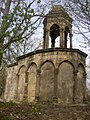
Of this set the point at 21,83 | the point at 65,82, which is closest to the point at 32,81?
the point at 21,83

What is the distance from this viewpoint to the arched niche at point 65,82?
16609 mm

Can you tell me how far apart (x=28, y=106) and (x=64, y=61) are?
5.74 m

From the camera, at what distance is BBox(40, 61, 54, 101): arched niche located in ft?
55.2

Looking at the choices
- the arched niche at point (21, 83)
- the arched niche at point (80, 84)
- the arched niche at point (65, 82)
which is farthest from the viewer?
the arched niche at point (21, 83)

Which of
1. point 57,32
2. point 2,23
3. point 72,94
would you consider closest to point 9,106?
point 2,23

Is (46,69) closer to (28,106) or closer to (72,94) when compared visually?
(72,94)

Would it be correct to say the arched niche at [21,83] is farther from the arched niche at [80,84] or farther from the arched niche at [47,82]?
the arched niche at [80,84]

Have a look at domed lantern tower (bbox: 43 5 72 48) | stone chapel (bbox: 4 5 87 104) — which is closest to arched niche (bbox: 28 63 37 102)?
stone chapel (bbox: 4 5 87 104)

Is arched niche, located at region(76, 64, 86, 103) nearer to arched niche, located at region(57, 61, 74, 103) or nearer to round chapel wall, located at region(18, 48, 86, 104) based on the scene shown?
round chapel wall, located at region(18, 48, 86, 104)

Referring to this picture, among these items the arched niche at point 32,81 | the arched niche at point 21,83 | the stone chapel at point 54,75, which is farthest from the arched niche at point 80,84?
the arched niche at point 21,83

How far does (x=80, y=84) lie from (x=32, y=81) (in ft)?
10.9

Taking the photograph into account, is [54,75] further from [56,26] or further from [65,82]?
[56,26]

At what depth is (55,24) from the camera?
66.6 feet

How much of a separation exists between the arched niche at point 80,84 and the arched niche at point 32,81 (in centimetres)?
296
